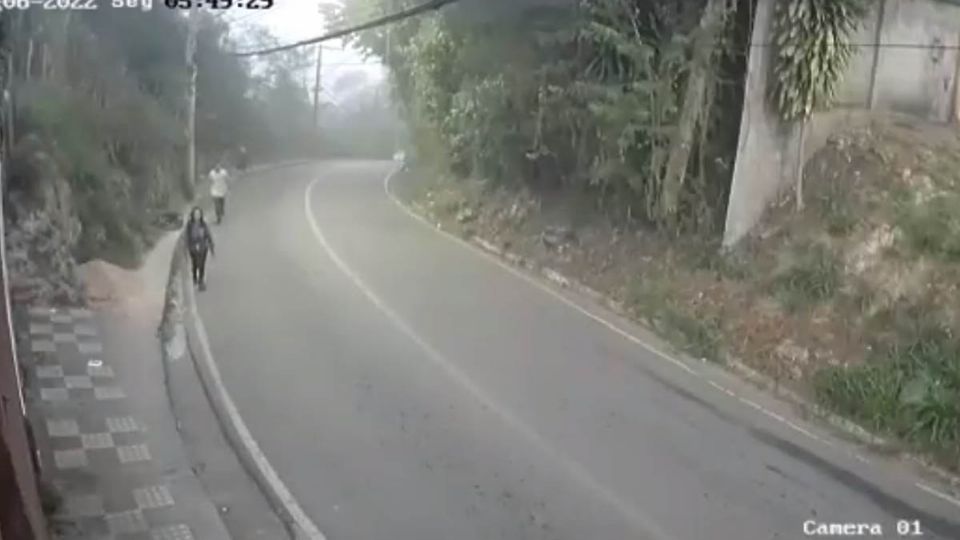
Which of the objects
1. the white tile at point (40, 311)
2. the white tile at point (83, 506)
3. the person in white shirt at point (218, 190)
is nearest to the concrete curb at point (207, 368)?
the person in white shirt at point (218, 190)

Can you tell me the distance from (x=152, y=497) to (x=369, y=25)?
4.67 ft

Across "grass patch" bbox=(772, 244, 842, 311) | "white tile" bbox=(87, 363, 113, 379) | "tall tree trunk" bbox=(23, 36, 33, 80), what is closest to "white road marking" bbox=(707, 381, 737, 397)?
"grass patch" bbox=(772, 244, 842, 311)

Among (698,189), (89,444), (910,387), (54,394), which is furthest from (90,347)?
(698,189)

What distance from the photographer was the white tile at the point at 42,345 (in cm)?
268

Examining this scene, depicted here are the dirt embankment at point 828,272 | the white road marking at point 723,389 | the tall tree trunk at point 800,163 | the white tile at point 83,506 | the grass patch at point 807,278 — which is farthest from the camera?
the tall tree trunk at point 800,163

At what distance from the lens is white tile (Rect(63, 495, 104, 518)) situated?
260cm

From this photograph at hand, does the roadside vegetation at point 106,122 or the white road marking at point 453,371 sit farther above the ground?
the roadside vegetation at point 106,122

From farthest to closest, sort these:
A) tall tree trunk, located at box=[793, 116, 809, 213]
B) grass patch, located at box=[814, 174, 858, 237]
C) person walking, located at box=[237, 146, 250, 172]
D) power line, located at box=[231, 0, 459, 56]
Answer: grass patch, located at box=[814, 174, 858, 237] → tall tree trunk, located at box=[793, 116, 809, 213] → person walking, located at box=[237, 146, 250, 172] → power line, located at box=[231, 0, 459, 56]

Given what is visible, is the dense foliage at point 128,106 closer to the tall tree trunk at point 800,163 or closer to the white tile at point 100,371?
the white tile at point 100,371

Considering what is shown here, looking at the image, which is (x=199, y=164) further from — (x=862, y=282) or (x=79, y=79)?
(x=862, y=282)

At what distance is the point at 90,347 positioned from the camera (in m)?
2.81

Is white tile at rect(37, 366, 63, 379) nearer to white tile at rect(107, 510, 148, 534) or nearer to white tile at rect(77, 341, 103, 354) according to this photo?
white tile at rect(77, 341, 103, 354)

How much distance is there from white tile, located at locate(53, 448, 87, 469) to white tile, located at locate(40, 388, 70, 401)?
0.46ft

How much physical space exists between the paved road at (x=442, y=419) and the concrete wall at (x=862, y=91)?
149 centimetres
